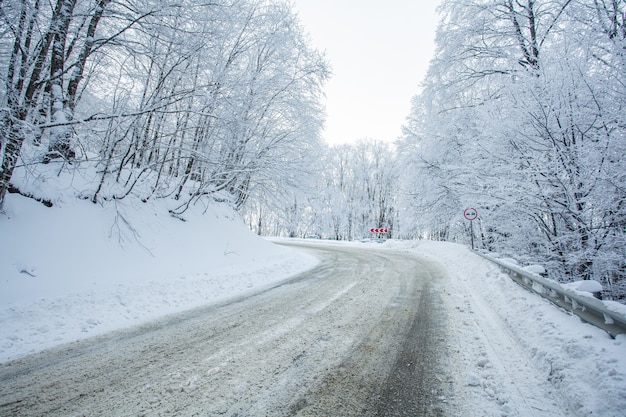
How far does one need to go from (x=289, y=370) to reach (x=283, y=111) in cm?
1054

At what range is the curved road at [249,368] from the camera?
220cm

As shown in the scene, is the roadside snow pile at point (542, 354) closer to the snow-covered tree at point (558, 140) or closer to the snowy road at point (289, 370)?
the snowy road at point (289, 370)

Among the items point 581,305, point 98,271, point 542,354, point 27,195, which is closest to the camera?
point 542,354

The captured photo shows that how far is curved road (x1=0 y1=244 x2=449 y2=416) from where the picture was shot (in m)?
2.20

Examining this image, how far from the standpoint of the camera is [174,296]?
5.59 meters

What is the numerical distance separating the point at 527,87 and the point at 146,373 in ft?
30.5

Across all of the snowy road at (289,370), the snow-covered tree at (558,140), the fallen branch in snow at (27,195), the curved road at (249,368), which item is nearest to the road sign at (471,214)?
the snow-covered tree at (558,140)

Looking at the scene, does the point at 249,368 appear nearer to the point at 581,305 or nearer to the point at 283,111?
the point at 581,305

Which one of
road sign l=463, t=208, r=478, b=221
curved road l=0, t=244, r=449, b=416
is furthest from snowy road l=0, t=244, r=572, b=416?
road sign l=463, t=208, r=478, b=221

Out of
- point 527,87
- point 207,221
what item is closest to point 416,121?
point 527,87

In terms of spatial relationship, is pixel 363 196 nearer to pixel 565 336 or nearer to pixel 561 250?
pixel 561 250

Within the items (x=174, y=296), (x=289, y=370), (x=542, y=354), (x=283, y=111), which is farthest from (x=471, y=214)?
(x=174, y=296)

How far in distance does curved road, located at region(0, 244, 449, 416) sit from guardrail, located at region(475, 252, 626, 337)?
1.53 meters

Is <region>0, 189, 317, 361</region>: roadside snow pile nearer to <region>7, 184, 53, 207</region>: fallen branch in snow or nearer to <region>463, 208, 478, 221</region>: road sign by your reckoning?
<region>7, 184, 53, 207</region>: fallen branch in snow
